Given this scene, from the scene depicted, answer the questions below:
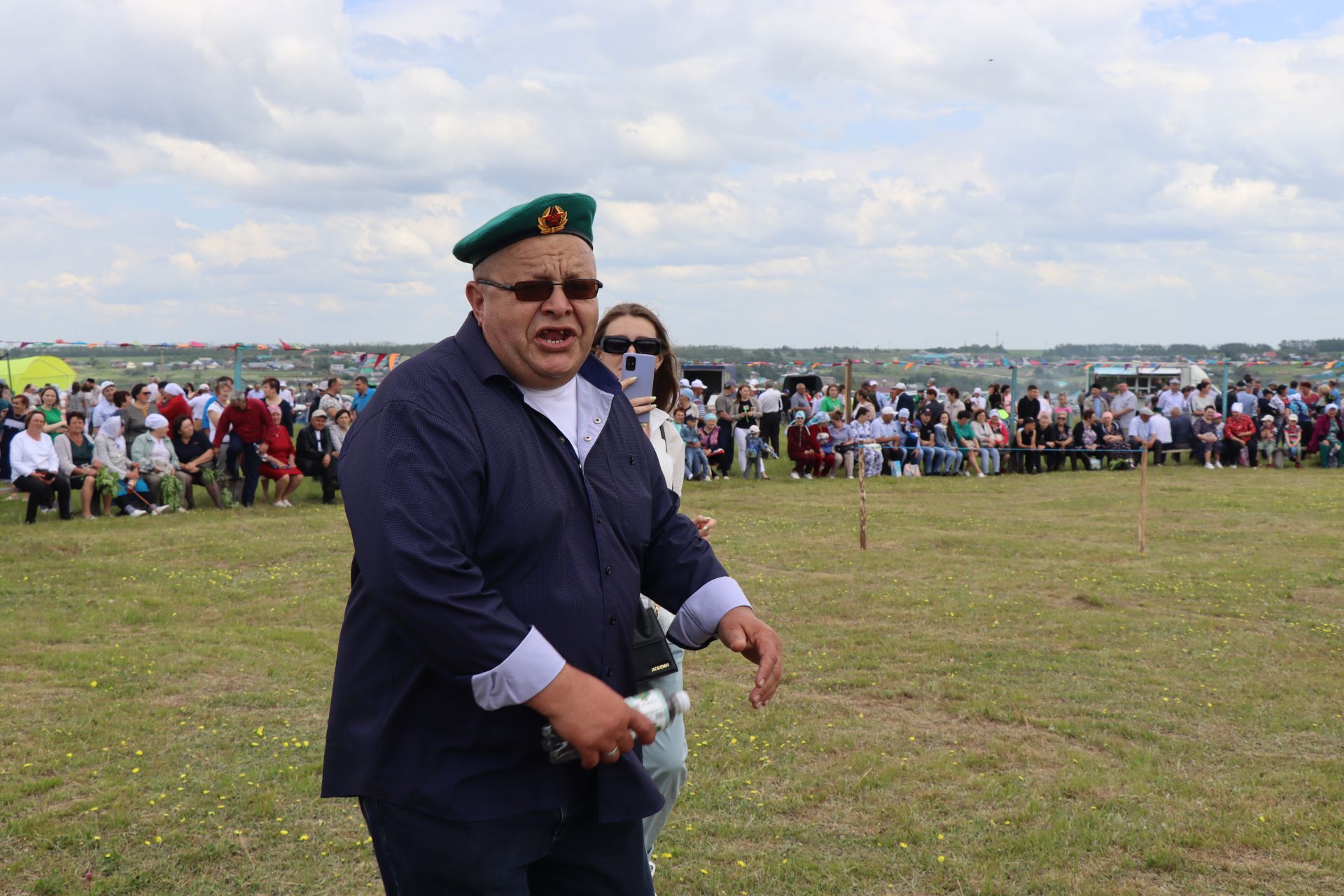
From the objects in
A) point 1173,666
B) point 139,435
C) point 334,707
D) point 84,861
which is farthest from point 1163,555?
point 139,435

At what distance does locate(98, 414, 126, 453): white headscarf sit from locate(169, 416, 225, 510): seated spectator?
0.70m

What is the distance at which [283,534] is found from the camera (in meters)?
13.6

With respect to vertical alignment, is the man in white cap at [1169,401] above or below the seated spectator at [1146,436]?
above

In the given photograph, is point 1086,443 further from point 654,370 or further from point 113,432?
point 654,370

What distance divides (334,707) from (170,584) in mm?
9267

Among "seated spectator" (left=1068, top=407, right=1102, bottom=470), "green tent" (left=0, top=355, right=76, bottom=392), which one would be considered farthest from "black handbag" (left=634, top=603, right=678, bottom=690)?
"seated spectator" (left=1068, top=407, right=1102, bottom=470)

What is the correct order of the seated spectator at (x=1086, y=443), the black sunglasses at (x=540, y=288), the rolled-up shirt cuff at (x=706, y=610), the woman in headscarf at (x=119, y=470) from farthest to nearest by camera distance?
the seated spectator at (x=1086, y=443) < the woman in headscarf at (x=119, y=470) < the rolled-up shirt cuff at (x=706, y=610) < the black sunglasses at (x=540, y=288)

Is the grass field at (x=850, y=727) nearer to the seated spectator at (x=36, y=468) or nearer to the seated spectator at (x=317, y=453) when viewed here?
the seated spectator at (x=36, y=468)

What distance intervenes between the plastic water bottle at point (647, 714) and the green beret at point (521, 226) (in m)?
0.94

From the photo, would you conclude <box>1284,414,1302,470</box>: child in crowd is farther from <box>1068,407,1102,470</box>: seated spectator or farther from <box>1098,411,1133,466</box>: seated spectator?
<box>1068,407,1102,470</box>: seated spectator

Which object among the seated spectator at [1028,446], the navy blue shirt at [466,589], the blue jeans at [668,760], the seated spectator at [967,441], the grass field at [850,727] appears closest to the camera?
the navy blue shirt at [466,589]

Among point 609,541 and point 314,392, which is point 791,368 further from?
point 609,541

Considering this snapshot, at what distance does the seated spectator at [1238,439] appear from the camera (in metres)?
25.0

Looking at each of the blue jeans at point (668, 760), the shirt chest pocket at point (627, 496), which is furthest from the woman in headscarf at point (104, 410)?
the shirt chest pocket at point (627, 496)
